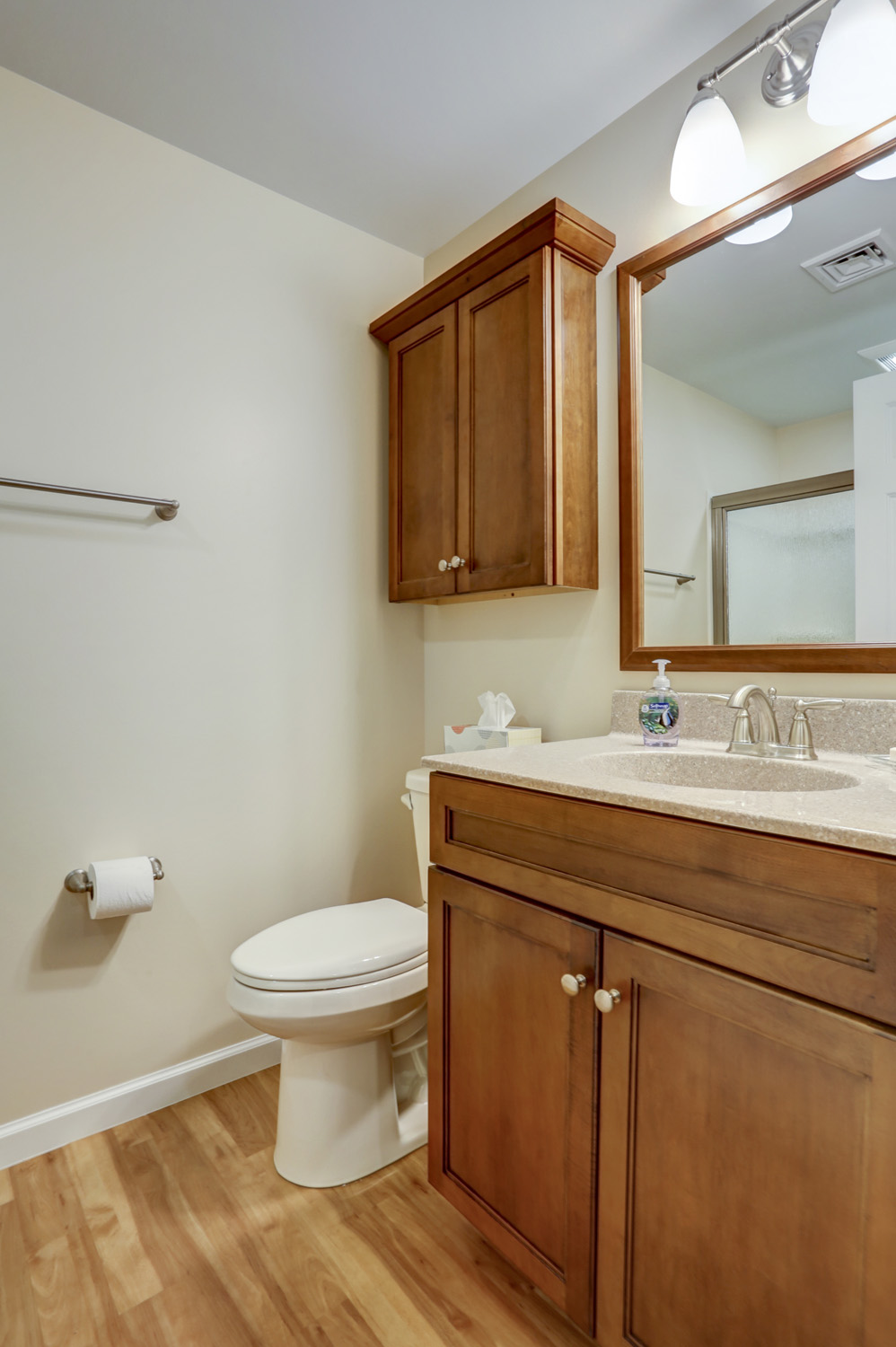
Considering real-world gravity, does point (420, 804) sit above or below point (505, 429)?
below

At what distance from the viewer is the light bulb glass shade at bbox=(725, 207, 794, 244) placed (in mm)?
1347

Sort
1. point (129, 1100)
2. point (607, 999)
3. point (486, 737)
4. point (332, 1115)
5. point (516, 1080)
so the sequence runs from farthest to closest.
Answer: point (486, 737)
point (129, 1100)
point (332, 1115)
point (516, 1080)
point (607, 999)

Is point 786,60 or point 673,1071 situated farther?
point 786,60

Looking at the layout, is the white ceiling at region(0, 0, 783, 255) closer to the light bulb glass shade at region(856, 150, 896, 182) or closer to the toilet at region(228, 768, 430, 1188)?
the light bulb glass shade at region(856, 150, 896, 182)

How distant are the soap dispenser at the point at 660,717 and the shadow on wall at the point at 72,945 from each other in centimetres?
129

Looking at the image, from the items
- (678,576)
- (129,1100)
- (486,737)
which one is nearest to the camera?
(678,576)

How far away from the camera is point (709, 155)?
1375 millimetres

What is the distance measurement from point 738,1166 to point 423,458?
5.57 feet

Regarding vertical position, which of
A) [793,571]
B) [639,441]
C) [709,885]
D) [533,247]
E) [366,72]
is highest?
[366,72]

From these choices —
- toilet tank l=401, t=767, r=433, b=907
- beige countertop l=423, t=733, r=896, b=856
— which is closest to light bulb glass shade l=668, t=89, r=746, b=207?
beige countertop l=423, t=733, r=896, b=856

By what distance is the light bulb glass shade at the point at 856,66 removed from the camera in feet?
3.76

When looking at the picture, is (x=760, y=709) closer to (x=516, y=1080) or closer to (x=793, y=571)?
(x=793, y=571)

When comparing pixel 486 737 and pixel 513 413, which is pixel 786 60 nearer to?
pixel 513 413

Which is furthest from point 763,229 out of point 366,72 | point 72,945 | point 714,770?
point 72,945
